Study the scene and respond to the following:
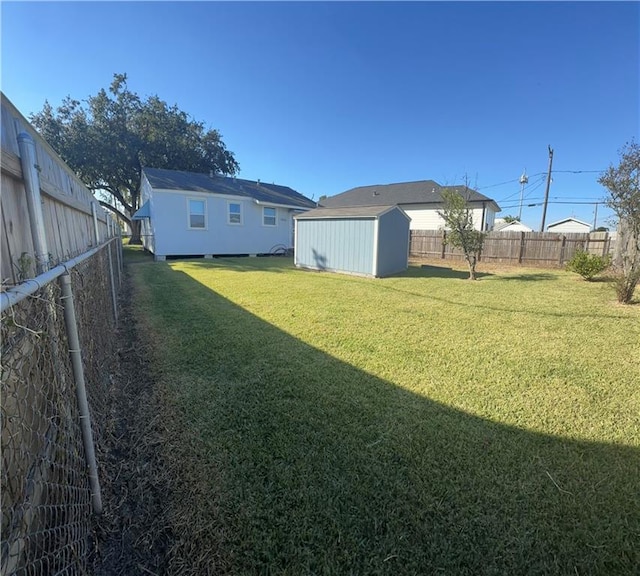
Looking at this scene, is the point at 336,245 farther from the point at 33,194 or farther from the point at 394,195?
the point at 394,195

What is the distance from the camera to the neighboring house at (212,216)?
1425 cm

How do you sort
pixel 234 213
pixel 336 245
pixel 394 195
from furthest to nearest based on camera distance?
pixel 394 195 < pixel 234 213 < pixel 336 245

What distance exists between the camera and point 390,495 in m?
1.88

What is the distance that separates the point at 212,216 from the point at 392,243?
9122 millimetres

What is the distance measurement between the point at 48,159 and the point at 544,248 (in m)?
17.0

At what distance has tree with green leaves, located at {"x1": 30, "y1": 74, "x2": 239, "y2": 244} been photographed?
1988 cm

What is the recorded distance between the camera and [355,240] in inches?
426

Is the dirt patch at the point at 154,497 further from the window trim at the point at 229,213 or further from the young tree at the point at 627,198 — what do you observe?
the window trim at the point at 229,213

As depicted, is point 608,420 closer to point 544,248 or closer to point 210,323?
point 210,323

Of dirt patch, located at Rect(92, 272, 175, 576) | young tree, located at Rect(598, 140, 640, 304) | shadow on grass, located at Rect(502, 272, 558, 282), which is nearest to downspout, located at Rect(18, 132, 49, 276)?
dirt patch, located at Rect(92, 272, 175, 576)

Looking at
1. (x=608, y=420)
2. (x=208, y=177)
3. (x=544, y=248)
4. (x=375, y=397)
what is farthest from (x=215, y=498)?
(x=208, y=177)

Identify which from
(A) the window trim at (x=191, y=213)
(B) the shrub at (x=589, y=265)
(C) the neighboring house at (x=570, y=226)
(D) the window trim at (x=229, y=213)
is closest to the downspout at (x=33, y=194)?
(B) the shrub at (x=589, y=265)

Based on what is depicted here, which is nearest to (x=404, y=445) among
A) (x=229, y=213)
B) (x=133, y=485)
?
(x=133, y=485)

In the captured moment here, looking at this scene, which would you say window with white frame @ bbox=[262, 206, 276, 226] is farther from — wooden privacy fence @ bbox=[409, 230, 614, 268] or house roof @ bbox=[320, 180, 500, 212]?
house roof @ bbox=[320, 180, 500, 212]
